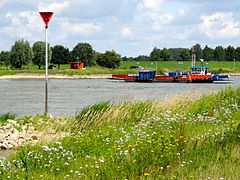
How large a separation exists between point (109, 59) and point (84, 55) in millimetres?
9186

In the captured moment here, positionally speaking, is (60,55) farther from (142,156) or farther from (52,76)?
(142,156)

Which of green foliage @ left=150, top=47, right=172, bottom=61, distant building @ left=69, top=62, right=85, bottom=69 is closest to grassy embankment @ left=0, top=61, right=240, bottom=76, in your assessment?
distant building @ left=69, top=62, right=85, bottom=69

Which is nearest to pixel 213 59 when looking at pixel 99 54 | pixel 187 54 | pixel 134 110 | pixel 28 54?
pixel 187 54

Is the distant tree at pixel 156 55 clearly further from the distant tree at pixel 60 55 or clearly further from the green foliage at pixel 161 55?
the distant tree at pixel 60 55

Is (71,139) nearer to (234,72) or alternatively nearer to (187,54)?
(234,72)

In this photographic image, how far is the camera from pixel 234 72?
136375mm

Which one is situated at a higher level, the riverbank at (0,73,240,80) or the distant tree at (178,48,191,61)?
the distant tree at (178,48,191,61)

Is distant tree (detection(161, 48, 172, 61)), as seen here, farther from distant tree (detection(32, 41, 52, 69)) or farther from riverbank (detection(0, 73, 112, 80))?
distant tree (detection(32, 41, 52, 69))

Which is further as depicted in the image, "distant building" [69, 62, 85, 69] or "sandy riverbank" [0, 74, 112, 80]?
"distant building" [69, 62, 85, 69]

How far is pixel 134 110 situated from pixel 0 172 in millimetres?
8920

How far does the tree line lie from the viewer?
375ft

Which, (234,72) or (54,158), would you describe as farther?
(234,72)

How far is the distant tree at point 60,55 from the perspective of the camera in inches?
5098

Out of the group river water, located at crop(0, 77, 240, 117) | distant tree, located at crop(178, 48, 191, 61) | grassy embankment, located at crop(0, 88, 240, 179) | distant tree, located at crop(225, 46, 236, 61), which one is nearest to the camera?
grassy embankment, located at crop(0, 88, 240, 179)
